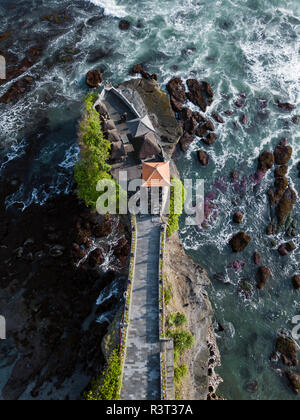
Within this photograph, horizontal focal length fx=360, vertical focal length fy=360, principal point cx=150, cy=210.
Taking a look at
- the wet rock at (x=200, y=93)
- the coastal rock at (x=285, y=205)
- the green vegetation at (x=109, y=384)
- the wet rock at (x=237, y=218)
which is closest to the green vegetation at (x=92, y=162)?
the wet rock at (x=237, y=218)

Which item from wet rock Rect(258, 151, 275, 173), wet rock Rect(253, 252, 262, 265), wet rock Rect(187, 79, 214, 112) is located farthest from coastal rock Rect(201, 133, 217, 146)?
wet rock Rect(253, 252, 262, 265)

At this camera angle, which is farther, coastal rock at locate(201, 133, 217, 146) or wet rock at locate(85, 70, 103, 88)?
wet rock at locate(85, 70, 103, 88)

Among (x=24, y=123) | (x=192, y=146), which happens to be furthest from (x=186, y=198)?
(x=24, y=123)

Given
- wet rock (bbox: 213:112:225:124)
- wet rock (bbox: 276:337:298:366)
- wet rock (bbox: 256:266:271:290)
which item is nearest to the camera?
wet rock (bbox: 276:337:298:366)

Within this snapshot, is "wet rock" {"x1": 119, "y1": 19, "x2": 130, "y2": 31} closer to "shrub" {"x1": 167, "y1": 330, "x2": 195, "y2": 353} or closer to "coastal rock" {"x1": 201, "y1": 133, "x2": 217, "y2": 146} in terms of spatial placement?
"coastal rock" {"x1": 201, "y1": 133, "x2": 217, "y2": 146}

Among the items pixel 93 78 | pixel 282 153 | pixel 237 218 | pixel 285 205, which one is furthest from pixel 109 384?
pixel 93 78

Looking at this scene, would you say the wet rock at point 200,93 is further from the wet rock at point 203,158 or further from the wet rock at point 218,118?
the wet rock at point 203,158
